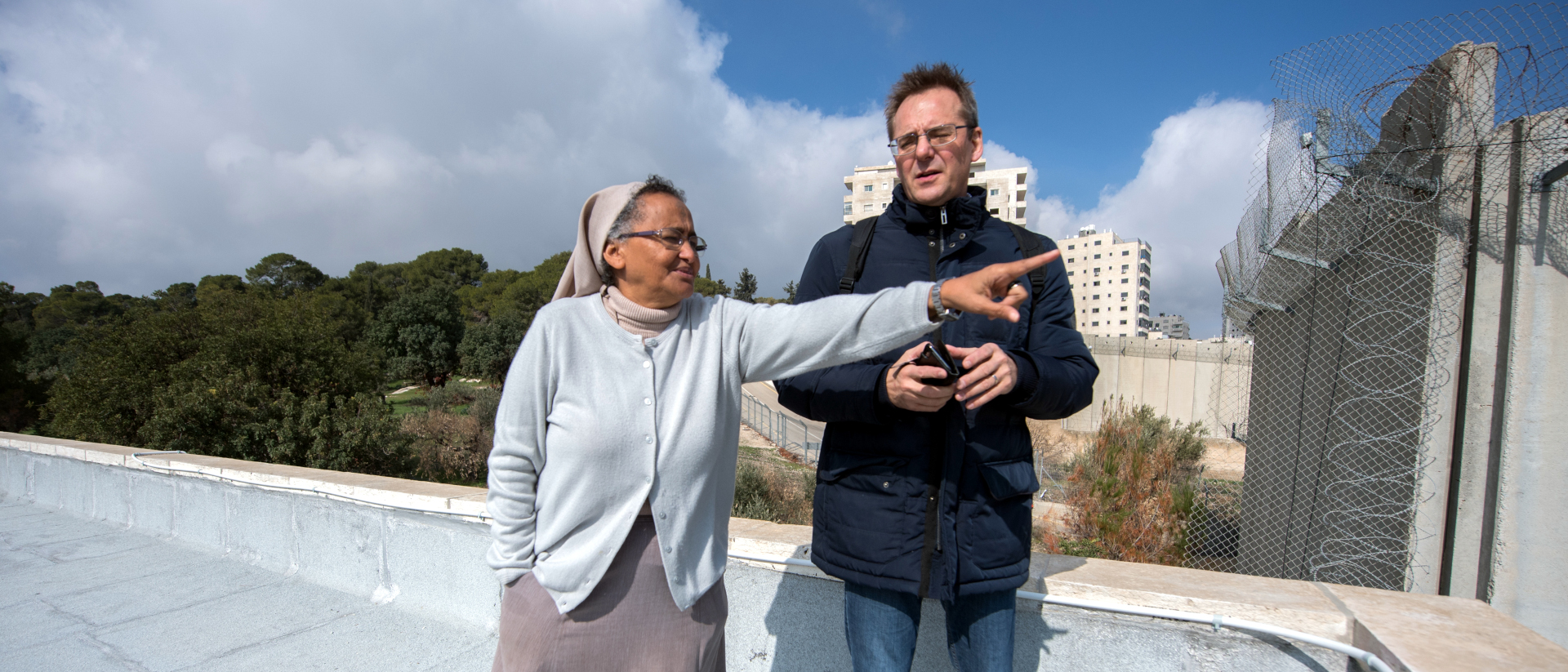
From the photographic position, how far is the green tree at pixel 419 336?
41656mm

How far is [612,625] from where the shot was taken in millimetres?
1400

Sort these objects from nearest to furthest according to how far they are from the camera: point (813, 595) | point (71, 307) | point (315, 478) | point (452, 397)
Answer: point (813, 595) < point (315, 478) < point (452, 397) < point (71, 307)

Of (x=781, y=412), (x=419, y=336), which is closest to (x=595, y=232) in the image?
(x=781, y=412)

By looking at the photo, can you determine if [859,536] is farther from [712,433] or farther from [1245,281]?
[1245,281]

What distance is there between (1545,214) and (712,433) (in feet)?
14.6

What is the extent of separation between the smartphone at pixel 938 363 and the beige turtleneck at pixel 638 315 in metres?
0.56

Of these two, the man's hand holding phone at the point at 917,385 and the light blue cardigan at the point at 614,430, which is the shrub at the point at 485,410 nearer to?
the light blue cardigan at the point at 614,430

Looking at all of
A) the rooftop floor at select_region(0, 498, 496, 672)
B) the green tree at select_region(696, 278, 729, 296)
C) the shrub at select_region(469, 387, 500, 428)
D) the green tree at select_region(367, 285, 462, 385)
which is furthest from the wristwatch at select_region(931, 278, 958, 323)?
the green tree at select_region(696, 278, 729, 296)

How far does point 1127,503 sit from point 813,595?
4.71 meters

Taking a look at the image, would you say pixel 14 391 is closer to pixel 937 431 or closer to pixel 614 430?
pixel 614 430

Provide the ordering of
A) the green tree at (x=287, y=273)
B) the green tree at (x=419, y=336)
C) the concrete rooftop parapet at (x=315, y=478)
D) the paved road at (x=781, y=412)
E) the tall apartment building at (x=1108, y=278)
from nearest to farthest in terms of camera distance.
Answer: the concrete rooftop parapet at (x=315, y=478) < the paved road at (x=781, y=412) < the green tree at (x=419, y=336) < the green tree at (x=287, y=273) < the tall apartment building at (x=1108, y=278)

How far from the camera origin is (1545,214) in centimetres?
329

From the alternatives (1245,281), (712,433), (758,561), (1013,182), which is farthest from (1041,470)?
(1013,182)

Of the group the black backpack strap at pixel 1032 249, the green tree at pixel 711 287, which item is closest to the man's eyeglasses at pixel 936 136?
the black backpack strap at pixel 1032 249
